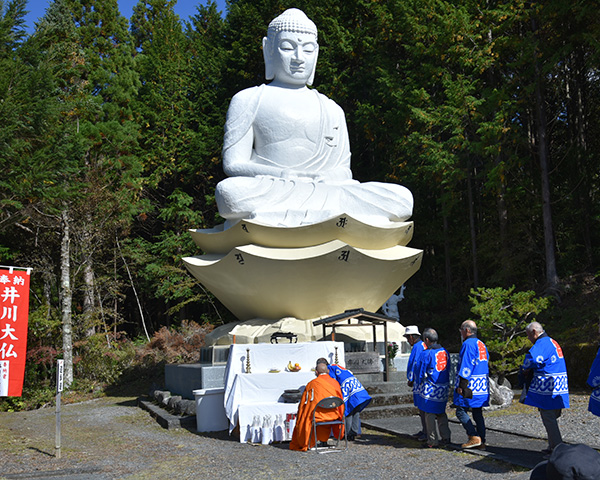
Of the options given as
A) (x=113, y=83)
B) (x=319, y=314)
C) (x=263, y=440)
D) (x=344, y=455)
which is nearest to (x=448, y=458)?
(x=344, y=455)

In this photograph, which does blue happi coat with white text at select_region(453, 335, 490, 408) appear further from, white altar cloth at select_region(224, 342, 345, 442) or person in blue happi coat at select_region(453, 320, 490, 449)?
white altar cloth at select_region(224, 342, 345, 442)

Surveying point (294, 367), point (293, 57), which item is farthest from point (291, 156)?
point (294, 367)

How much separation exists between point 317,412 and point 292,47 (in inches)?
288

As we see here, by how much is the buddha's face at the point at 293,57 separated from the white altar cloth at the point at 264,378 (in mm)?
5527

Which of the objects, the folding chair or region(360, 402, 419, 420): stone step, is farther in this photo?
region(360, 402, 419, 420): stone step

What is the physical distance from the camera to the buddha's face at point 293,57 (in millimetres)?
11055

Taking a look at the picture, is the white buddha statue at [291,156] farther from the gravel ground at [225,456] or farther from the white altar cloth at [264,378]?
the gravel ground at [225,456]

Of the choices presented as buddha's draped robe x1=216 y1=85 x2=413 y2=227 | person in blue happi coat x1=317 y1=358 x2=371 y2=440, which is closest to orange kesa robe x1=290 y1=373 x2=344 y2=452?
person in blue happi coat x1=317 y1=358 x2=371 y2=440

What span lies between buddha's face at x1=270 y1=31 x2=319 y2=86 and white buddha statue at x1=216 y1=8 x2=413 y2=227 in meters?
0.02

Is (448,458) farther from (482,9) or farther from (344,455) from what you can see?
(482,9)

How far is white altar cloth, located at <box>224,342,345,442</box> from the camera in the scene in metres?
6.50

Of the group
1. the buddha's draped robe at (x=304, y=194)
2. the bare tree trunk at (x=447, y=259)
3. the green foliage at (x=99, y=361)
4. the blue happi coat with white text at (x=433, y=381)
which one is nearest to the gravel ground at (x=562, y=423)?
the blue happi coat with white text at (x=433, y=381)

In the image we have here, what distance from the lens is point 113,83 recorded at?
16.3 metres

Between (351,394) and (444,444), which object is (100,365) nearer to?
(351,394)
